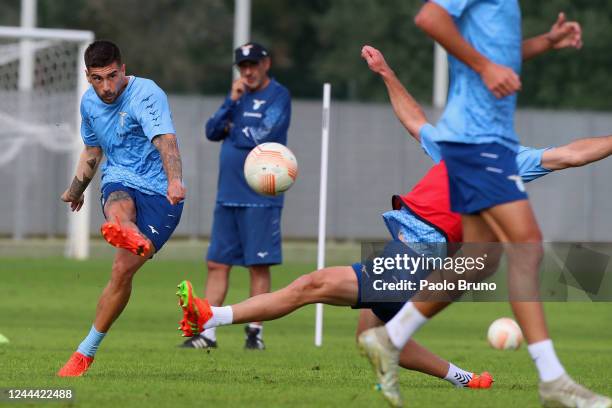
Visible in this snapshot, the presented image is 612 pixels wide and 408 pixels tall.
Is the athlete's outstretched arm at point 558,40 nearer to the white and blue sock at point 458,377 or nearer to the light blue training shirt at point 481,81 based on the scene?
the light blue training shirt at point 481,81

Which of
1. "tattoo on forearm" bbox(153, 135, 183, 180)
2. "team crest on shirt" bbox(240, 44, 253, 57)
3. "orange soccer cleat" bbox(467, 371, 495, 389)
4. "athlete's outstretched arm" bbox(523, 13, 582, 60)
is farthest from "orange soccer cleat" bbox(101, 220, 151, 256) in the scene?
"team crest on shirt" bbox(240, 44, 253, 57)

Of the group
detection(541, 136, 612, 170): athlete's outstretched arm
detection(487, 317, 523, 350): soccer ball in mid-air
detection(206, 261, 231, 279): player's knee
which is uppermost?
detection(541, 136, 612, 170): athlete's outstretched arm

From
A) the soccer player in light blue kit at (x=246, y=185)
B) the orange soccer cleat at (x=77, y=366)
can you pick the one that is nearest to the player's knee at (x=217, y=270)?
the soccer player in light blue kit at (x=246, y=185)

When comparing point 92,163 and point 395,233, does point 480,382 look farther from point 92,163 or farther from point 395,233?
point 92,163

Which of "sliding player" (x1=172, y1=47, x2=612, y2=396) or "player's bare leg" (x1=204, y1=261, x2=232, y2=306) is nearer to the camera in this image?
"sliding player" (x1=172, y1=47, x2=612, y2=396)

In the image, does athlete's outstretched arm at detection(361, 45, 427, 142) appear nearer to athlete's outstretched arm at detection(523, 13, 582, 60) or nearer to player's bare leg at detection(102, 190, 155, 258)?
athlete's outstretched arm at detection(523, 13, 582, 60)

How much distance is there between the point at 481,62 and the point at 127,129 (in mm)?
3138

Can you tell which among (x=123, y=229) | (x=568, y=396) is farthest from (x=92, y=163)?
(x=568, y=396)

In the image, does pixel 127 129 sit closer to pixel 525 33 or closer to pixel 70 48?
pixel 70 48

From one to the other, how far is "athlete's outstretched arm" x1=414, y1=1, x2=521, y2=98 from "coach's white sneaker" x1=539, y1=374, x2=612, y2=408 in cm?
135

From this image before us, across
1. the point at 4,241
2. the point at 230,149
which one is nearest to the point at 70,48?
the point at 4,241

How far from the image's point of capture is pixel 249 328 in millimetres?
12227

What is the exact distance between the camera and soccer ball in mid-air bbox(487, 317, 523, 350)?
13.0 metres

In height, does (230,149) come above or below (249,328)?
above
